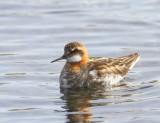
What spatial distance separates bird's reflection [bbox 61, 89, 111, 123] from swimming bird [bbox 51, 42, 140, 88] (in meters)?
0.34

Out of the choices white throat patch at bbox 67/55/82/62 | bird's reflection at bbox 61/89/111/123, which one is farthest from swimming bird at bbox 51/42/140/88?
bird's reflection at bbox 61/89/111/123

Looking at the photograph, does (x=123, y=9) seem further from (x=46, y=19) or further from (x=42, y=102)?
(x=42, y=102)

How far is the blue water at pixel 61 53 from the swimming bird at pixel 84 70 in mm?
398

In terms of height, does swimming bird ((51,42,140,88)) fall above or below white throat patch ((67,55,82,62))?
below

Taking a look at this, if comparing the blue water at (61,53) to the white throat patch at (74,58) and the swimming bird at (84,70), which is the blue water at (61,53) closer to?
the swimming bird at (84,70)

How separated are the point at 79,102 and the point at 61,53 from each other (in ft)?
16.1

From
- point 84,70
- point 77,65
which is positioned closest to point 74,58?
point 77,65

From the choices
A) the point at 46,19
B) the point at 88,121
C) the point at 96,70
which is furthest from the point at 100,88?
the point at 46,19

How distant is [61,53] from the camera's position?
78.2 feet

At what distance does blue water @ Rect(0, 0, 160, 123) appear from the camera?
17922mm

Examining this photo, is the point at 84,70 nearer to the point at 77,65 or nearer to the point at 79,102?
the point at 77,65

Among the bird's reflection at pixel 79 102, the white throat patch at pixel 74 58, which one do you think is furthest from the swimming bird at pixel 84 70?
the bird's reflection at pixel 79 102

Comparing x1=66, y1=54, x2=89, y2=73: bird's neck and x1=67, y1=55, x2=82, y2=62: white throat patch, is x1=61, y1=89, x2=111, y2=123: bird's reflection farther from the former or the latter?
x1=67, y1=55, x2=82, y2=62: white throat patch

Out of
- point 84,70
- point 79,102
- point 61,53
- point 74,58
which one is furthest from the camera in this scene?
point 61,53
